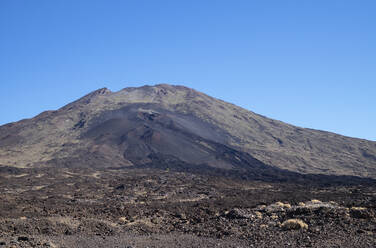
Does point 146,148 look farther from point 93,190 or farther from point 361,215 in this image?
point 361,215

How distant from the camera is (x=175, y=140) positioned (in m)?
102

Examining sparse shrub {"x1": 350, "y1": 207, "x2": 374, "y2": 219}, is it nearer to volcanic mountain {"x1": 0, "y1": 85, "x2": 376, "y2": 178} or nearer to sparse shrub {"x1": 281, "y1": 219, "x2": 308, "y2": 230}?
sparse shrub {"x1": 281, "y1": 219, "x2": 308, "y2": 230}

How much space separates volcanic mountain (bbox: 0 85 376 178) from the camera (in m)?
89.2

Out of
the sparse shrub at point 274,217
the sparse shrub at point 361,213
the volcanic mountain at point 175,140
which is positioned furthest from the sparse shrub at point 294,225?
the volcanic mountain at point 175,140

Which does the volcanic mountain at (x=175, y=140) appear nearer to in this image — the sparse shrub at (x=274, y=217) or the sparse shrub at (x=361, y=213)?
the sparse shrub at (x=274, y=217)

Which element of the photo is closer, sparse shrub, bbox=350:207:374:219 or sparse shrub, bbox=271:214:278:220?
sparse shrub, bbox=350:207:374:219

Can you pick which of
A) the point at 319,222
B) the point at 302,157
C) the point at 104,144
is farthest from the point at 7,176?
the point at 302,157

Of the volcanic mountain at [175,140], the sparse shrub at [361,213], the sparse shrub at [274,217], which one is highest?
the volcanic mountain at [175,140]

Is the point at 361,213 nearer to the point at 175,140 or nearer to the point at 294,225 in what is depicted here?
the point at 294,225

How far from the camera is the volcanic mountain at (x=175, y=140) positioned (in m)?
89.2

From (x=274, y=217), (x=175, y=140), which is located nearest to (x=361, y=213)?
(x=274, y=217)

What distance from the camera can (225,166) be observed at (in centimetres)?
8806

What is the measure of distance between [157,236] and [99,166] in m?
65.3

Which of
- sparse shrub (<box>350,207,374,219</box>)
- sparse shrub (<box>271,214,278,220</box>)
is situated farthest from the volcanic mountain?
sparse shrub (<box>350,207,374,219</box>)
